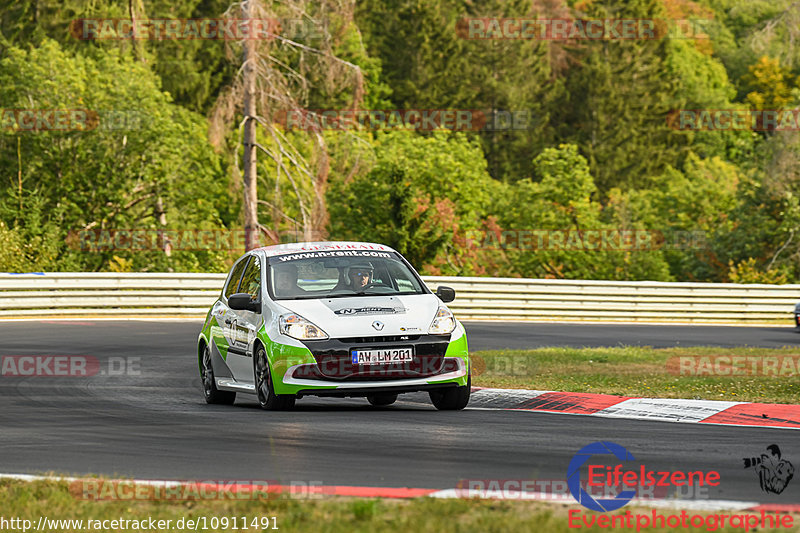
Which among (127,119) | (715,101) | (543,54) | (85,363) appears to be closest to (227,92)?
(127,119)

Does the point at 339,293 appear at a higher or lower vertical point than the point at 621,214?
higher

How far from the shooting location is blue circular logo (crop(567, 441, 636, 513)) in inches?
263

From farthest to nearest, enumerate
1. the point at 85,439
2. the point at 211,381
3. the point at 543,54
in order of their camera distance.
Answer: the point at 543,54
the point at 211,381
the point at 85,439

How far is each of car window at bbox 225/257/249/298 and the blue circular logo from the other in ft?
18.2

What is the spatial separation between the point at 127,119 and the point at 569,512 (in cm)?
3423

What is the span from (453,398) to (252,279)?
2.59 meters

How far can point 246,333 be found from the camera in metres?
12.3

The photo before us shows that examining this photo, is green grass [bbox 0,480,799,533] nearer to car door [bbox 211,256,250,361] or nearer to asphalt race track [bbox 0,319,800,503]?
asphalt race track [bbox 0,319,800,503]

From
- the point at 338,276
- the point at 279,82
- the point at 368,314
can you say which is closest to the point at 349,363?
the point at 368,314

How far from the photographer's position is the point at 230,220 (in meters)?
55.2

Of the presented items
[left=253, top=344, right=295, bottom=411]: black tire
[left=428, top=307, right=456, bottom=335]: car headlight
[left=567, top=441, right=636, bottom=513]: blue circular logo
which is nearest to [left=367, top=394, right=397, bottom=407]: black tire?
[left=253, top=344, right=295, bottom=411]: black tire

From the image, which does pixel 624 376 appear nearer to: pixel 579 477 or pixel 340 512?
pixel 579 477

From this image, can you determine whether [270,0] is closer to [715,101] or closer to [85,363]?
[85,363]

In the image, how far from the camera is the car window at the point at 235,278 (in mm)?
13547
